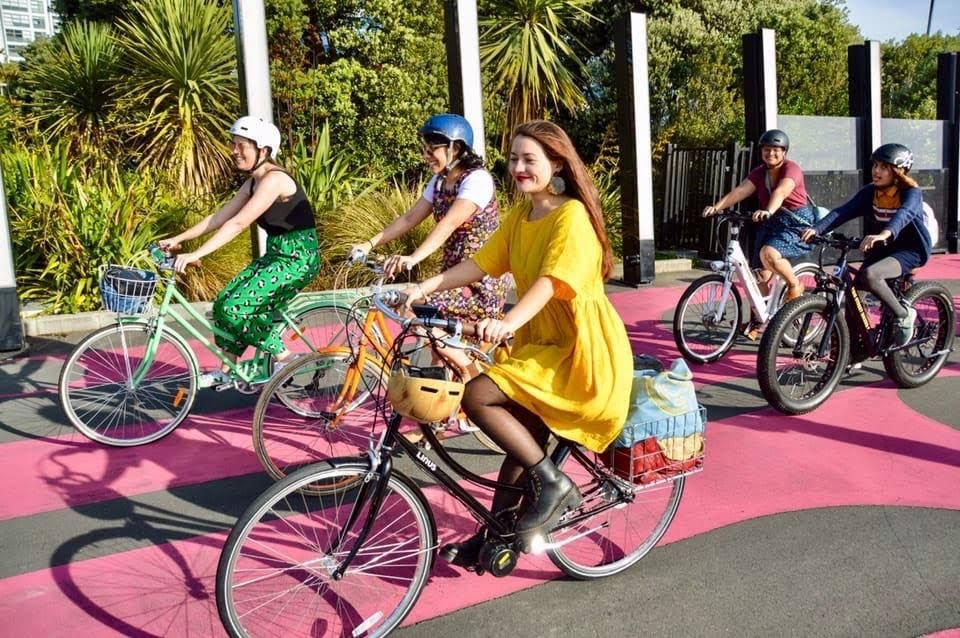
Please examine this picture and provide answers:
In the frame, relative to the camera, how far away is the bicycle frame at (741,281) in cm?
659

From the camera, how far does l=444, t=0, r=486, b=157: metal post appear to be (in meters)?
9.65

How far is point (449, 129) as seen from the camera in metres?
4.31

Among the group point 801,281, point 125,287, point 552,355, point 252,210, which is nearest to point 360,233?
point 801,281

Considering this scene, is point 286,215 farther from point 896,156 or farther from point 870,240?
point 896,156

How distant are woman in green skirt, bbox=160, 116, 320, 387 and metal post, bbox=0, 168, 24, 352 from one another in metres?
3.42

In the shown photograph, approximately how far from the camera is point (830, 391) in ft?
17.8

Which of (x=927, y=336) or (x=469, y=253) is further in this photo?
(x=927, y=336)

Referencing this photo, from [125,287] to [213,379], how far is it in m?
0.74

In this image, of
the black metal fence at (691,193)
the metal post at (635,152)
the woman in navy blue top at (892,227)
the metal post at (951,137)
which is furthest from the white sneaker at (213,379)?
the metal post at (951,137)

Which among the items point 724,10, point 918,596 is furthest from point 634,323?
point 724,10

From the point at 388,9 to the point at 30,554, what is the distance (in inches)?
577

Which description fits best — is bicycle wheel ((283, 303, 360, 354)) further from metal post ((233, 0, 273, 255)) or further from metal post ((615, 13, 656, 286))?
metal post ((615, 13, 656, 286))

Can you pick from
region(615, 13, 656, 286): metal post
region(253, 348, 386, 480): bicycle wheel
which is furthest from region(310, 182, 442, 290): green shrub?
region(253, 348, 386, 480): bicycle wheel

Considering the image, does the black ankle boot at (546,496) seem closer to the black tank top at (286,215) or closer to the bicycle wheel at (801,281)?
the black tank top at (286,215)
